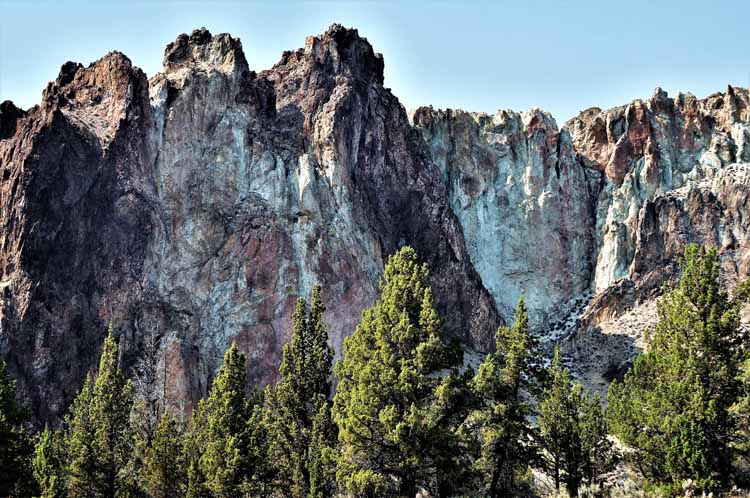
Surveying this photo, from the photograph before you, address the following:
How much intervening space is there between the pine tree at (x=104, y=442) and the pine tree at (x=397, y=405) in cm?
1249

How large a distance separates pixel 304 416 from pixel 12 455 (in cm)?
1301

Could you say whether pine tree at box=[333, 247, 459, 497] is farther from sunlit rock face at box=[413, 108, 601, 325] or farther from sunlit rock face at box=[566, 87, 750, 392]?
sunlit rock face at box=[413, 108, 601, 325]

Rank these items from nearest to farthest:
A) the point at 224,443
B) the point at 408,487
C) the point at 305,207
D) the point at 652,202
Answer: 1. the point at 408,487
2. the point at 224,443
3. the point at 305,207
4. the point at 652,202

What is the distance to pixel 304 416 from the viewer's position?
41.9 m

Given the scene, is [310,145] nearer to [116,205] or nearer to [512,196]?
[116,205]

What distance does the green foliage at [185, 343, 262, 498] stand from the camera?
128 feet

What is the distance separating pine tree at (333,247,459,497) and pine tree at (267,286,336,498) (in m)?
3.63

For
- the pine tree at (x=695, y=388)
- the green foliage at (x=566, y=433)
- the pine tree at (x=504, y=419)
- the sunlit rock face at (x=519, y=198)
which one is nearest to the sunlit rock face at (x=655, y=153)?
the sunlit rock face at (x=519, y=198)

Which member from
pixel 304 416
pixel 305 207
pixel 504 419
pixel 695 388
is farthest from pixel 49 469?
pixel 305 207

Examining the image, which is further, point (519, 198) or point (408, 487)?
point (519, 198)

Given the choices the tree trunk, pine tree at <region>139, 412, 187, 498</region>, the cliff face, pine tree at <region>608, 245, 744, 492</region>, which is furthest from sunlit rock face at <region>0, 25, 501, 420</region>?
pine tree at <region>608, 245, 744, 492</region>

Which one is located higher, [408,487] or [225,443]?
[225,443]

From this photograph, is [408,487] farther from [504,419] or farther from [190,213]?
[190,213]

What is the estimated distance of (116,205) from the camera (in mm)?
68125
